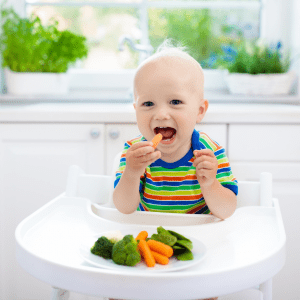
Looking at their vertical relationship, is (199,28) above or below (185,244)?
above

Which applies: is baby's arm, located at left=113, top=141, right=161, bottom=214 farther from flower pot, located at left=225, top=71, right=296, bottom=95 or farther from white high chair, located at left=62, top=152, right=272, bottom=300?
flower pot, located at left=225, top=71, right=296, bottom=95

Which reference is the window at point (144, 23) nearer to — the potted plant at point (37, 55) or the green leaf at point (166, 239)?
the potted plant at point (37, 55)

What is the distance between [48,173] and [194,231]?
3.34 ft

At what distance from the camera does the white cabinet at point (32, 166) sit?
1.72 metres

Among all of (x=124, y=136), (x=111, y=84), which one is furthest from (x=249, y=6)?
(x=124, y=136)

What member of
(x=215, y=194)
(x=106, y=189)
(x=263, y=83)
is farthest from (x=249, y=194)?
(x=263, y=83)

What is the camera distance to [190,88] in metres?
0.97

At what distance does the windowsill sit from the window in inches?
3.7

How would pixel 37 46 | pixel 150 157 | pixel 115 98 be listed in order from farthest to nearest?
pixel 115 98, pixel 37 46, pixel 150 157

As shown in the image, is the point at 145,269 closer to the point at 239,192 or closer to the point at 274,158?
the point at 239,192

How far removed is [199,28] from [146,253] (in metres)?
1.87

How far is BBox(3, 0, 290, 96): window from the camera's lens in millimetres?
2352

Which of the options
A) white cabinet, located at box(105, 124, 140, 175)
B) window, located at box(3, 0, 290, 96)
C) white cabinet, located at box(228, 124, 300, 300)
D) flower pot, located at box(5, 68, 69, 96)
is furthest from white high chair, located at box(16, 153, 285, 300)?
window, located at box(3, 0, 290, 96)

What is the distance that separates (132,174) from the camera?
0.95 metres
